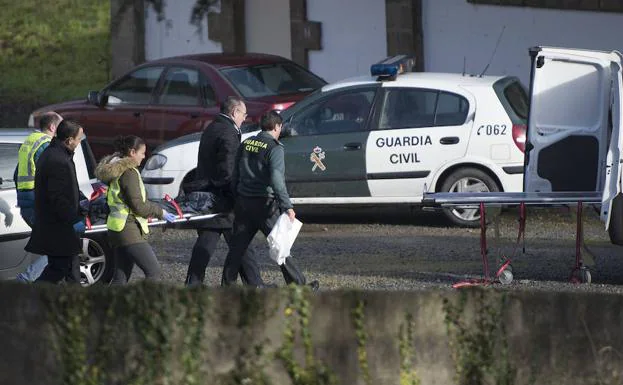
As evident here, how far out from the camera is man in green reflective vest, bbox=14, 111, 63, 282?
10336mm

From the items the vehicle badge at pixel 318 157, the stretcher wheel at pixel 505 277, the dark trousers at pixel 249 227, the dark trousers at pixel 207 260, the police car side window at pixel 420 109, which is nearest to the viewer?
the dark trousers at pixel 249 227

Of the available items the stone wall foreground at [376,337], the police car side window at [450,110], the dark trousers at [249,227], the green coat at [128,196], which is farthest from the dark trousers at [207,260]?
the stone wall foreground at [376,337]

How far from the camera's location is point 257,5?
21.5 m

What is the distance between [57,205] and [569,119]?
15.0 ft

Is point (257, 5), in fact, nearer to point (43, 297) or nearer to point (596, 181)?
point (596, 181)

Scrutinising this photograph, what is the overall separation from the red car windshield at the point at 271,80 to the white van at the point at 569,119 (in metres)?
4.59

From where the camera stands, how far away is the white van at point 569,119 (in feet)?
37.5

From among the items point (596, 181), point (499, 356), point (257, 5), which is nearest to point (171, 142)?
point (596, 181)

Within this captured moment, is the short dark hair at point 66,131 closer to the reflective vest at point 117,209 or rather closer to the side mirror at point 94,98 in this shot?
the reflective vest at point 117,209

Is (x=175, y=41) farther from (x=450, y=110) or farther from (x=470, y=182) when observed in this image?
(x=470, y=182)

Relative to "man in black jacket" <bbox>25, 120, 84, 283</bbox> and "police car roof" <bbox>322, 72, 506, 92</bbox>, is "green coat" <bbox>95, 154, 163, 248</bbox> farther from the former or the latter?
"police car roof" <bbox>322, 72, 506, 92</bbox>

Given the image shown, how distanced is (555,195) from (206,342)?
5.12 metres

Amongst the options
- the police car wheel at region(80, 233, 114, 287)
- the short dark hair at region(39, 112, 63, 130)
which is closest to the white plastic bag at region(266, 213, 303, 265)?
the police car wheel at region(80, 233, 114, 287)

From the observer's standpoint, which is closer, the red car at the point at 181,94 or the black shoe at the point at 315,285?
the black shoe at the point at 315,285
